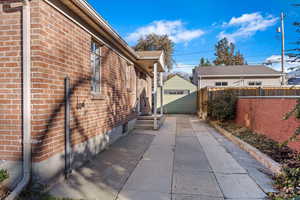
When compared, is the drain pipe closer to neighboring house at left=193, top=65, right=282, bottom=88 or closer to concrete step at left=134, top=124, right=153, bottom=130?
concrete step at left=134, top=124, right=153, bottom=130

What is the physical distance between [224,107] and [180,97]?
834 centimetres

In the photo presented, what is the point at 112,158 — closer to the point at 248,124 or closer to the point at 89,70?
the point at 89,70

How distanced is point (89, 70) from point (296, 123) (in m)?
5.31

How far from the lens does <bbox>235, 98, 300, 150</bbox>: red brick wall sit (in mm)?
4690

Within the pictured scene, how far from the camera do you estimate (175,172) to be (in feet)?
12.4

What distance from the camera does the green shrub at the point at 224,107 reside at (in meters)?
9.71

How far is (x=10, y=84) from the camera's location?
2.96 m

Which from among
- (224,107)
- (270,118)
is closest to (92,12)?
(270,118)

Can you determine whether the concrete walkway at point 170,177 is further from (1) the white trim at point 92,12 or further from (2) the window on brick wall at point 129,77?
(2) the window on brick wall at point 129,77

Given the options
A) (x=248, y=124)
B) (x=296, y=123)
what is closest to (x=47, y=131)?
(x=296, y=123)

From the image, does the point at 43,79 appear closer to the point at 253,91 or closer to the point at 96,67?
the point at 96,67

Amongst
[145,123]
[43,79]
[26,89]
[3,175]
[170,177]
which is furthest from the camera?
[145,123]

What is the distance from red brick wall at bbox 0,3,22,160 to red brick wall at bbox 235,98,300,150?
5905mm

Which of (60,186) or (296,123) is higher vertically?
(296,123)
